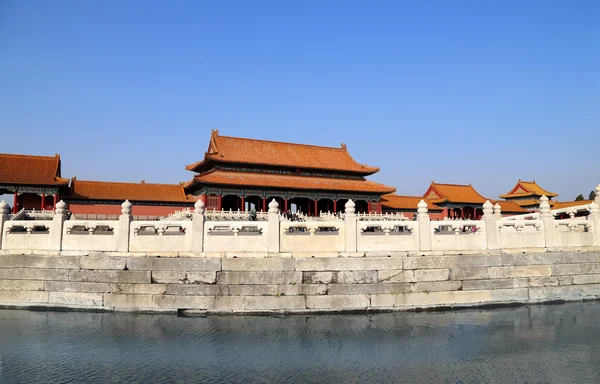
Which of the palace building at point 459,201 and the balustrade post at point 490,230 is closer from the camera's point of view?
the balustrade post at point 490,230

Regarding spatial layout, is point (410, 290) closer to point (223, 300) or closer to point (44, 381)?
point (223, 300)

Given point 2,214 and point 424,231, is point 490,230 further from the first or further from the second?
point 2,214

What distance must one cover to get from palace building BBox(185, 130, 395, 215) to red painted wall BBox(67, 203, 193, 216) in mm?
2875

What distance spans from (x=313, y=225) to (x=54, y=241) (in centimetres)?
759

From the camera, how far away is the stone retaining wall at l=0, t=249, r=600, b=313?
10.9m

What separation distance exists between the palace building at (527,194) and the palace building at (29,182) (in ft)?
174

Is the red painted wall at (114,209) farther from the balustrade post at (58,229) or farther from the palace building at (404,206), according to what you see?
the balustrade post at (58,229)

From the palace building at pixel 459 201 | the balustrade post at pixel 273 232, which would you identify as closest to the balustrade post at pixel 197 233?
the balustrade post at pixel 273 232

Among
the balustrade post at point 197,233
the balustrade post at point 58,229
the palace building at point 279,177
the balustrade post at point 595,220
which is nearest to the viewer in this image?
the balustrade post at point 197,233

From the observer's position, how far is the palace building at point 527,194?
176ft

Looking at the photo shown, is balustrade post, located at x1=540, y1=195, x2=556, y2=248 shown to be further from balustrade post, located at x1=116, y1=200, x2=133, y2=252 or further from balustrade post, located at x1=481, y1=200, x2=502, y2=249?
balustrade post, located at x1=116, y1=200, x2=133, y2=252

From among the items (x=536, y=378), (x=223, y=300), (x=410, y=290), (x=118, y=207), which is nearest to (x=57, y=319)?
(x=223, y=300)

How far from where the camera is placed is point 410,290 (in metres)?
11.4

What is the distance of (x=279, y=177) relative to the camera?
3844cm
